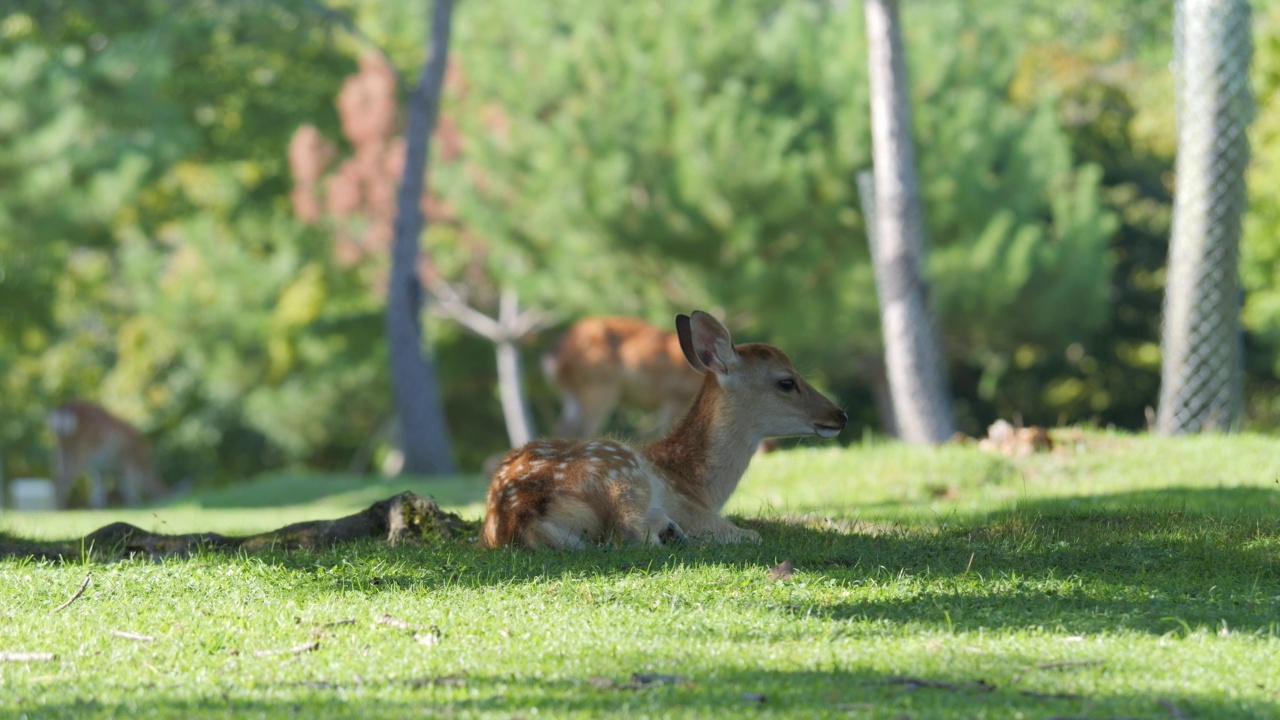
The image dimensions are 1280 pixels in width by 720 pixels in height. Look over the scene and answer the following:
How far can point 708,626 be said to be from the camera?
520 cm

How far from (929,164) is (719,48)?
3766 mm

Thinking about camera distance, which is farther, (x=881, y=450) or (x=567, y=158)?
(x=567, y=158)

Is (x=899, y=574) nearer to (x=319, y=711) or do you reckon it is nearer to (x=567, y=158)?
(x=319, y=711)

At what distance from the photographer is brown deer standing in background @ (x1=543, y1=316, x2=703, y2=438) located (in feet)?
61.3

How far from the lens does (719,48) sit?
2434cm

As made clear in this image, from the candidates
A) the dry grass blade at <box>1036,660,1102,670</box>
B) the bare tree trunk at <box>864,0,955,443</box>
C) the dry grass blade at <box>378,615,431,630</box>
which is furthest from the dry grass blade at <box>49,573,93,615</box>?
the bare tree trunk at <box>864,0,955,443</box>

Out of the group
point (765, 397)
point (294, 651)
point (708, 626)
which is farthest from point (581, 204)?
point (294, 651)

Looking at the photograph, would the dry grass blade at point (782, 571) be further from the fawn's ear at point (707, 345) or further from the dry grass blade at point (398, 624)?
the fawn's ear at point (707, 345)

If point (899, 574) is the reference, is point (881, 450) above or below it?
below

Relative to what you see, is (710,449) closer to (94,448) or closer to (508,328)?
(94,448)

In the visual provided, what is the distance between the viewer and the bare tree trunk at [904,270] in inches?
591

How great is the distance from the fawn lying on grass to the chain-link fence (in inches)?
272

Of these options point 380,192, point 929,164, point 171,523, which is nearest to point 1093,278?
point 929,164

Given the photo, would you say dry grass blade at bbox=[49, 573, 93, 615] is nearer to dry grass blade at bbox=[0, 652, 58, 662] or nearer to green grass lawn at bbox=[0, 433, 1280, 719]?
green grass lawn at bbox=[0, 433, 1280, 719]
